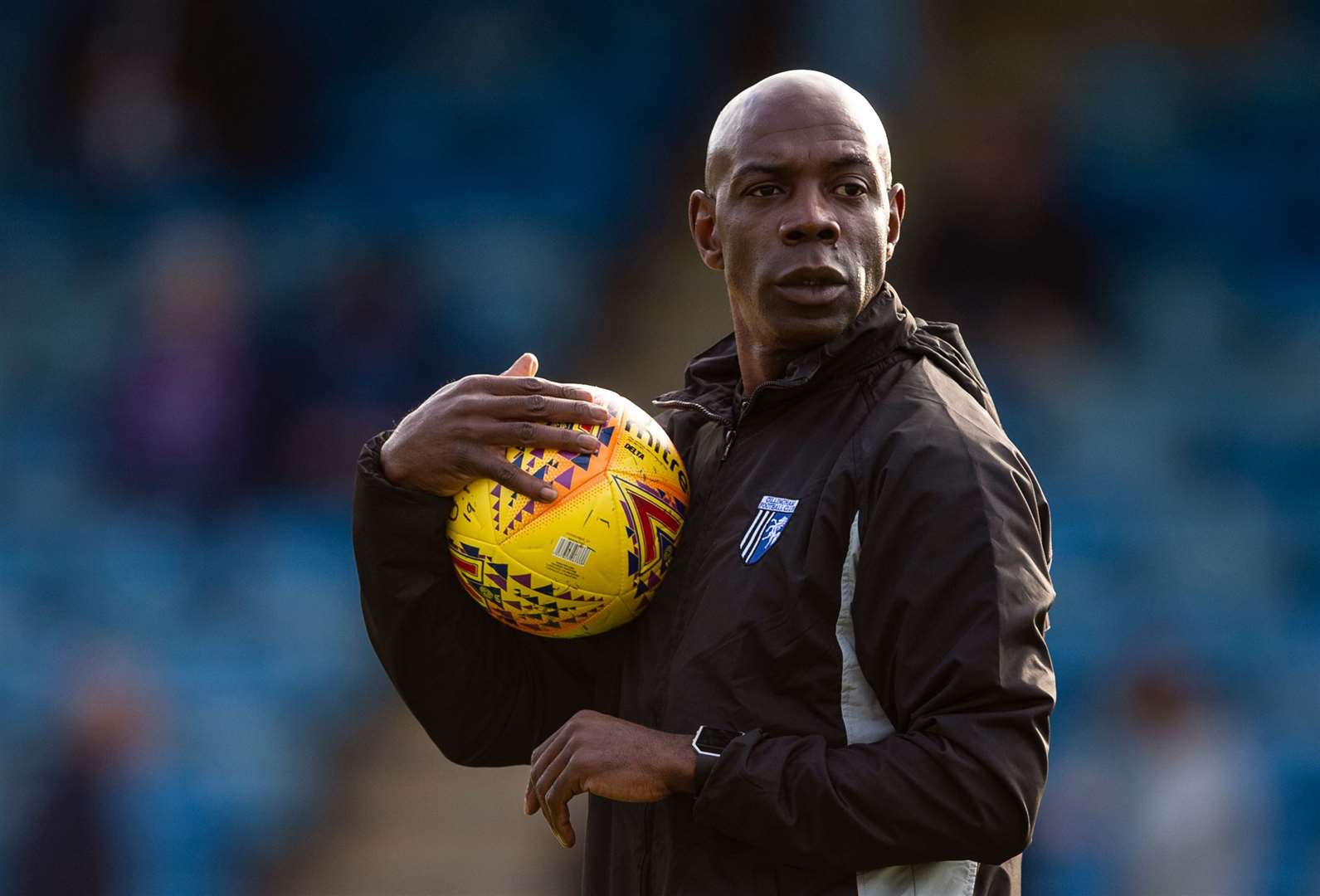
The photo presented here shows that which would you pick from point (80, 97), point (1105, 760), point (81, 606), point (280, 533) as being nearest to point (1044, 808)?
point (1105, 760)

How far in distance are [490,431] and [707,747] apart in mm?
637

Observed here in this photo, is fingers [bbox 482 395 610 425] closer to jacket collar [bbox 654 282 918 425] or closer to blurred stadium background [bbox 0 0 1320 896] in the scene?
jacket collar [bbox 654 282 918 425]

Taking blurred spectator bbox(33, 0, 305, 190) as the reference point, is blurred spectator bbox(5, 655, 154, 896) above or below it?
below

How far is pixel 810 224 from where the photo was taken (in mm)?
2658

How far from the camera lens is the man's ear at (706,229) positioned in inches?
116

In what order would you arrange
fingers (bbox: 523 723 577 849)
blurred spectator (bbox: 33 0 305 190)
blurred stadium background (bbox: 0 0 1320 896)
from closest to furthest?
1. fingers (bbox: 523 723 577 849)
2. blurred stadium background (bbox: 0 0 1320 896)
3. blurred spectator (bbox: 33 0 305 190)

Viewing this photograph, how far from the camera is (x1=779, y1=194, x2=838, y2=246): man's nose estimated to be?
2.66m

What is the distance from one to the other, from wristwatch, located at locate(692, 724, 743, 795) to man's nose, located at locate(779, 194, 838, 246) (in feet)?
2.62

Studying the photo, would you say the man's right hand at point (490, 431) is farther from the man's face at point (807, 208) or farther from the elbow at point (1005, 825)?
the elbow at point (1005, 825)

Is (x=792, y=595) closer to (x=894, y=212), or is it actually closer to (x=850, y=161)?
(x=850, y=161)

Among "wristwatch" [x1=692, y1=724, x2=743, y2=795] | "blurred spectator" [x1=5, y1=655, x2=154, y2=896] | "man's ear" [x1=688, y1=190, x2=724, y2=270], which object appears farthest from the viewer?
"blurred spectator" [x1=5, y1=655, x2=154, y2=896]

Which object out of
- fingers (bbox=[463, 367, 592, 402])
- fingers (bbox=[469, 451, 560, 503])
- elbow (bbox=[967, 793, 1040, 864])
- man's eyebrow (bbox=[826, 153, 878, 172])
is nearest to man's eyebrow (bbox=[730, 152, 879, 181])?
man's eyebrow (bbox=[826, 153, 878, 172])

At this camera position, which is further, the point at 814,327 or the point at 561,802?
the point at 814,327

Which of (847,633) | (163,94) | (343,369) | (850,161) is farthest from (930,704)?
(163,94)
